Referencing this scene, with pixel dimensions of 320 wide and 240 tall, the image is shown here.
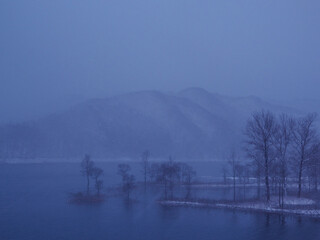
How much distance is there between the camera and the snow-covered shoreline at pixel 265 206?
25.5 metres

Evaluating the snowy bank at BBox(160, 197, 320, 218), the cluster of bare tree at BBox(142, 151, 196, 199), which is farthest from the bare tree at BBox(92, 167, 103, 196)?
the snowy bank at BBox(160, 197, 320, 218)

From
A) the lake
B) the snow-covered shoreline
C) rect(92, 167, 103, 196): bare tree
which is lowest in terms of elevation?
the lake

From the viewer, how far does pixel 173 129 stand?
19525 centimetres

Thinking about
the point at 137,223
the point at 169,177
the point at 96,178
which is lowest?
the point at 137,223

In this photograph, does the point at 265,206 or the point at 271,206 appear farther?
the point at 265,206

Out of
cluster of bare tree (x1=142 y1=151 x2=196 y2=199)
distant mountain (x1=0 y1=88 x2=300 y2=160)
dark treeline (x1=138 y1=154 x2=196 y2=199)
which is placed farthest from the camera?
distant mountain (x1=0 y1=88 x2=300 y2=160)

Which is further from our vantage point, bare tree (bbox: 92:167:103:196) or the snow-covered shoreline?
bare tree (bbox: 92:167:103:196)

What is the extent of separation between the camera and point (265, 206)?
27.6m

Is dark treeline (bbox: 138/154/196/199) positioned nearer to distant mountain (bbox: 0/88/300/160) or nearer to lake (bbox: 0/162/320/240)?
lake (bbox: 0/162/320/240)

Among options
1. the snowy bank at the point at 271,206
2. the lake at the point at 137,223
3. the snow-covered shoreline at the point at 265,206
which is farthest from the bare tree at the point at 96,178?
the snowy bank at the point at 271,206

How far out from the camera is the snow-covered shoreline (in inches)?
1005

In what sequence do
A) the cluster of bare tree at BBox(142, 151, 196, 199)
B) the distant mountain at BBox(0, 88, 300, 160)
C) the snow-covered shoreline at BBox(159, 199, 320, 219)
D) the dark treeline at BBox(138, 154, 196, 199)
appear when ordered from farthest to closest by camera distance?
the distant mountain at BBox(0, 88, 300, 160) < the cluster of bare tree at BBox(142, 151, 196, 199) < the dark treeline at BBox(138, 154, 196, 199) < the snow-covered shoreline at BBox(159, 199, 320, 219)

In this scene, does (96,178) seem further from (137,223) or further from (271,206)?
(271,206)

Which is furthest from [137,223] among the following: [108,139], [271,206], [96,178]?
[108,139]
